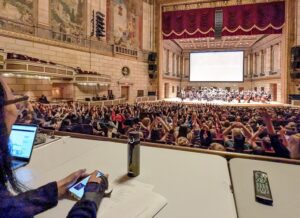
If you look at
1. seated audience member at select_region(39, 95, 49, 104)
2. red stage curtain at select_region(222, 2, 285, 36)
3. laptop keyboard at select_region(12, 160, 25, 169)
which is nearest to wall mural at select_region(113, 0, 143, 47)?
red stage curtain at select_region(222, 2, 285, 36)

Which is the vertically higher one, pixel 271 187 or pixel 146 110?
pixel 146 110

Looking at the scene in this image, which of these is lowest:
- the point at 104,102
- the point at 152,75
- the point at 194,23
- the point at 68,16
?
the point at 104,102

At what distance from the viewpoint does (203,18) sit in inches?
639

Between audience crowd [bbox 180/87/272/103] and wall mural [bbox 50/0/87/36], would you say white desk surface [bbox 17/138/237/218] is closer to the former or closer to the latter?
wall mural [bbox 50/0/87/36]

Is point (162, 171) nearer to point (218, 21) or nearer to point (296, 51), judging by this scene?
point (218, 21)

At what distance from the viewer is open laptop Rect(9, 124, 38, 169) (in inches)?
75.2

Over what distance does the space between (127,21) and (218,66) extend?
1274 cm

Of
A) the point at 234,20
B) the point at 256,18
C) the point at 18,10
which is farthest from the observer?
the point at 234,20


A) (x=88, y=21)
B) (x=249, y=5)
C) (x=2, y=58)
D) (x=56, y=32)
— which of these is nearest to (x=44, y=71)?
(x=2, y=58)

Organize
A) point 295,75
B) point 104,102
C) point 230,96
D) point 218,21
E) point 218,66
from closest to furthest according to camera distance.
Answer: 1. point 104,102
2. point 295,75
3. point 218,21
4. point 230,96
5. point 218,66

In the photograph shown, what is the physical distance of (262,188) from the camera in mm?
1449

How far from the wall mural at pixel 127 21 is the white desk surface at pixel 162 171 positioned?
46.7ft

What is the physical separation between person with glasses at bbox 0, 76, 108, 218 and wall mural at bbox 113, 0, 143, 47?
15169mm

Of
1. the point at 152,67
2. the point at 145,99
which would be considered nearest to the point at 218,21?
the point at 152,67
